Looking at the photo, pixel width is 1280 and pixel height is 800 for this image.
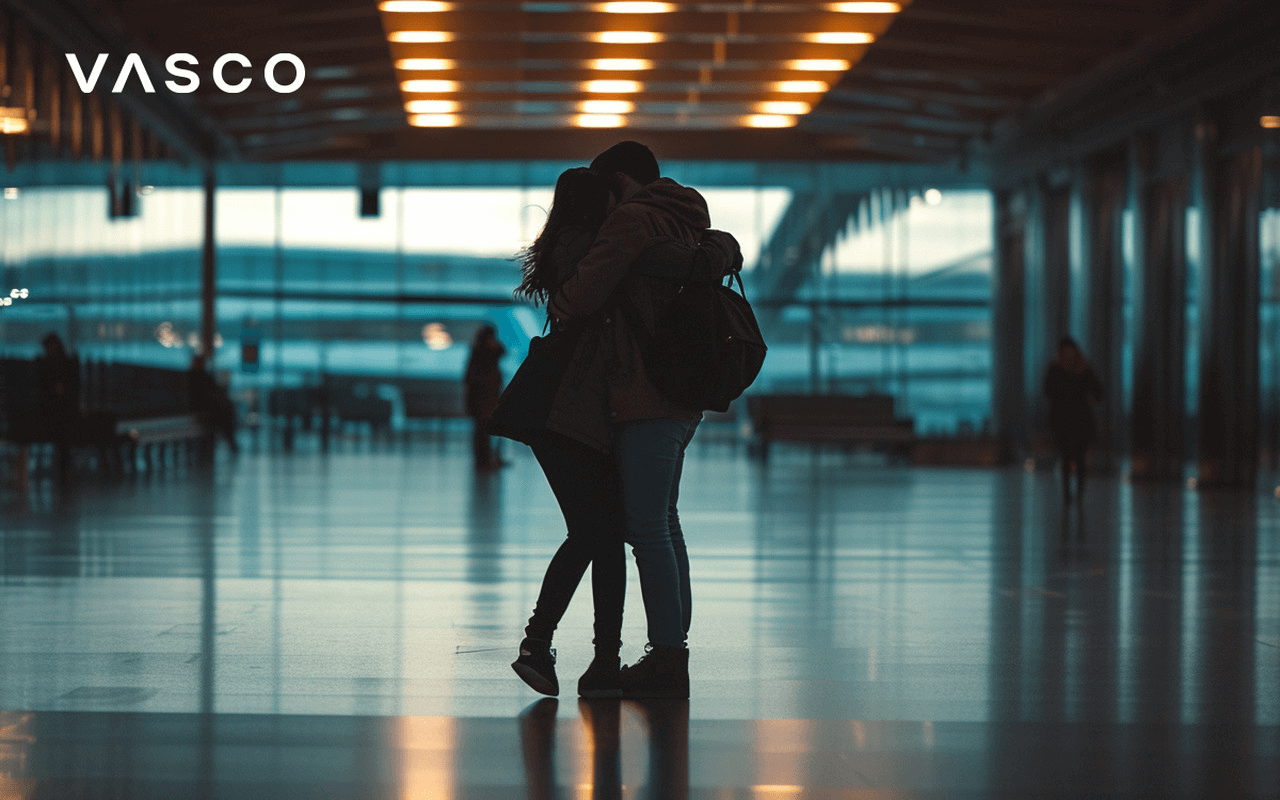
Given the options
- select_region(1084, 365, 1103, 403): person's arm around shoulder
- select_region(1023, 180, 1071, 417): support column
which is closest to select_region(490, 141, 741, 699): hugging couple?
select_region(1084, 365, 1103, 403): person's arm around shoulder

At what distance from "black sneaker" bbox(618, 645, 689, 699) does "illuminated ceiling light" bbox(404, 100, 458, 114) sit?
15.9 m

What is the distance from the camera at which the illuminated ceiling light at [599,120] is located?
19.6 metres

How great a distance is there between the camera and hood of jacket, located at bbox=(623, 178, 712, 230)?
3826 mm

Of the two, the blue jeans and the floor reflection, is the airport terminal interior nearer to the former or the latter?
Result: the floor reflection

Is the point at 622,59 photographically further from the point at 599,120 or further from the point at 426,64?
the point at 599,120

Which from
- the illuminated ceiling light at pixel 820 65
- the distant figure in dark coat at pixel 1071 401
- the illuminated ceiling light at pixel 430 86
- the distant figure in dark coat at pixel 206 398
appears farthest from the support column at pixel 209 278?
the distant figure in dark coat at pixel 1071 401

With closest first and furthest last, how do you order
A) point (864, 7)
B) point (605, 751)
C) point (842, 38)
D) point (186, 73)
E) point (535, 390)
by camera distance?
1. point (605, 751)
2. point (535, 390)
3. point (864, 7)
4. point (842, 38)
5. point (186, 73)

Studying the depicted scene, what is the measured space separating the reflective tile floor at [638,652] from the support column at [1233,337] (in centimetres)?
576

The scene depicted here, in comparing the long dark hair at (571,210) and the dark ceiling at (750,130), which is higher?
the dark ceiling at (750,130)

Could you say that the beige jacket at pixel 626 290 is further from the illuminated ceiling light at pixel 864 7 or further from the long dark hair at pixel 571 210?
the illuminated ceiling light at pixel 864 7

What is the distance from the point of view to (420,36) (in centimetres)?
1552

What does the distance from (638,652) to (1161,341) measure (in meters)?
13.5

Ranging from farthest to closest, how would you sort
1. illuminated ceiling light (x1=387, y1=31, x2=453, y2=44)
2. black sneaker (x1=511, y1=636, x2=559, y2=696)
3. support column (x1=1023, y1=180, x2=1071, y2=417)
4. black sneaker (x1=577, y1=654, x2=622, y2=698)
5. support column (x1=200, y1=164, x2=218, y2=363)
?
1. support column (x1=200, y1=164, x2=218, y2=363)
2. support column (x1=1023, y1=180, x2=1071, y2=417)
3. illuminated ceiling light (x1=387, y1=31, x2=453, y2=44)
4. black sneaker (x1=577, y1=654, x2=622, y2=698)
5. black sneaker (x1=511, y1=636, x2=559, y2=696)

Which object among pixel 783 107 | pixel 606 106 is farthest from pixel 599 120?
pixel 783 107
